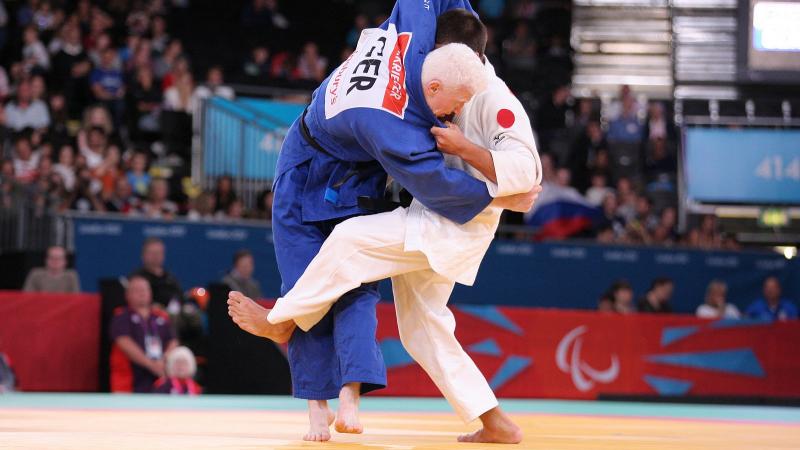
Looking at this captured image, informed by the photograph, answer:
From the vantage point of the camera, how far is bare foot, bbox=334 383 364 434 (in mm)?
3713

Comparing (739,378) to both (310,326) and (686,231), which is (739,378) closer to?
(686,231)

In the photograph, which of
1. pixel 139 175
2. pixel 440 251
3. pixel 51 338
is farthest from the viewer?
pixel 139 175

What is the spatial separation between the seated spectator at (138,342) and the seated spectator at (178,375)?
10cm

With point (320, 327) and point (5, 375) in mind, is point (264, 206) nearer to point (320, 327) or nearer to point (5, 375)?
point (5, 375)

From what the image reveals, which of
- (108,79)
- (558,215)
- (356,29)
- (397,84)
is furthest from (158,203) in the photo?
(397,84)

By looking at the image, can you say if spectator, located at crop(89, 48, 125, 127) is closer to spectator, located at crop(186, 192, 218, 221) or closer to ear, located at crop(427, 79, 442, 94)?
spectator, located at crop(186, 192, 218, 221)

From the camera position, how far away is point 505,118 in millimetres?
3934

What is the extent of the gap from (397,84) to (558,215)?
30.2 ft

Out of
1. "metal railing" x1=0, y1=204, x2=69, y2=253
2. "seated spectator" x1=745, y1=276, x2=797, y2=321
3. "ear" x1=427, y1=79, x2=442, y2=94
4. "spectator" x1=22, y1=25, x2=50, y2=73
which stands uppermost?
"spectator" x1=22, y1=25, x2=50, y2=73

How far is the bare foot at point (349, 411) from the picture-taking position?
3.71m

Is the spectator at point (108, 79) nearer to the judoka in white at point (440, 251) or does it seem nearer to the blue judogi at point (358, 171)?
the blue judogi at point (358, 171)

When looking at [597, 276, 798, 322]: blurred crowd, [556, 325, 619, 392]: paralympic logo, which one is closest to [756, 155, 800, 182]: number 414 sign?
[597, 276, 798, 322]: blurred crowd

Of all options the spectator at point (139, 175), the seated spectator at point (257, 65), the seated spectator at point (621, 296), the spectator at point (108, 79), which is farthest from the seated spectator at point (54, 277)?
the seated spectator at point (257, 65)

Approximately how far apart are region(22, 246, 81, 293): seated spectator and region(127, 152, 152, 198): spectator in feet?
7.41
